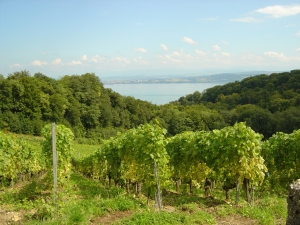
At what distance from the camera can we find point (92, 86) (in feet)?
227

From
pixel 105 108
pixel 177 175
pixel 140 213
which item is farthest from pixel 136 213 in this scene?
pixel 105 108

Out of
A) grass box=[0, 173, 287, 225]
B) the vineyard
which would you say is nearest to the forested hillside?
the vineyard

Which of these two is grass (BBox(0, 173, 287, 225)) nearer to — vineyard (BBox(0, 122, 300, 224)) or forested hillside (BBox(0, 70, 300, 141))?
vineyard (BBox(0, 122, 300, 224))

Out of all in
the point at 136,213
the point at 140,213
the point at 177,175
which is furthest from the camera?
the point at 177,175

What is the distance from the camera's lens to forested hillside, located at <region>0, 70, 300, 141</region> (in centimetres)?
4950

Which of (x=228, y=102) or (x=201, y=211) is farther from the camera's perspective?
(x=228, y=102)

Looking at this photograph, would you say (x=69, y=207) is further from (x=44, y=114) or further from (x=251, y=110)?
(x=251, y=110)

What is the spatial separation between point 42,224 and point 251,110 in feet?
250

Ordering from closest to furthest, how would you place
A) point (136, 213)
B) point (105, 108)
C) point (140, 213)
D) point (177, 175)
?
point (140, 213) < point (136, 213) < point (177, 175) < point (105, 108)

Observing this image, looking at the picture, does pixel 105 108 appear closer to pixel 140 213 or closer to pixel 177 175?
pixel 177 175

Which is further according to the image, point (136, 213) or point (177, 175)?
point (177, 175)

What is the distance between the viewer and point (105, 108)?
221 ft

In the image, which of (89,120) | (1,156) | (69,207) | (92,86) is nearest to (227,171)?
(69,207)

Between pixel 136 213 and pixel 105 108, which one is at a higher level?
pixel 136 213
